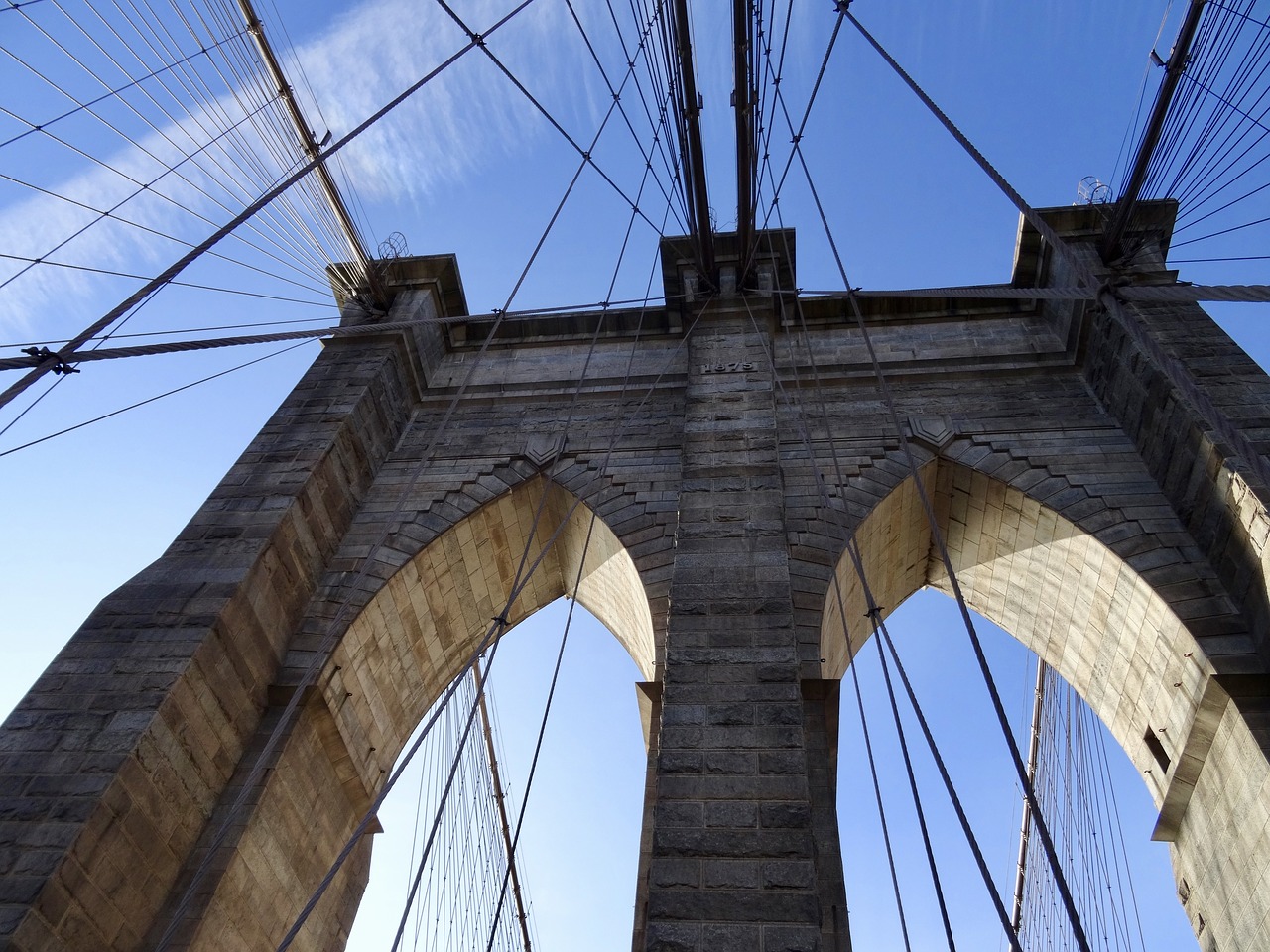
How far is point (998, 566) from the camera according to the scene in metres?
8.65

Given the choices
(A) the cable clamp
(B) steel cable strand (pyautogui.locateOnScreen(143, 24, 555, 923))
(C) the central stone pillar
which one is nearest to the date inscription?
(C) the central stone pillar

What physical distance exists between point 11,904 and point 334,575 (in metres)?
3.46

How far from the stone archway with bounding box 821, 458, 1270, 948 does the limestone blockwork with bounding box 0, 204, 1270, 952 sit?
0.03m

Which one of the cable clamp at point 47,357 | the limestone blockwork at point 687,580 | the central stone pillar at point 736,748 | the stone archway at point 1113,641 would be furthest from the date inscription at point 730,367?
A: the cable clamp at point 47,357

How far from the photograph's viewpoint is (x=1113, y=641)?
756 cm

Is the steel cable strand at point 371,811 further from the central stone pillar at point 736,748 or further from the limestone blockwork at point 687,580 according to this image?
the central stone pillar at point 736,748

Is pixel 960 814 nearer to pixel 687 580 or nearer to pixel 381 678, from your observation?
pixel 687 580

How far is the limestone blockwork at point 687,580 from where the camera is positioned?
5285mm

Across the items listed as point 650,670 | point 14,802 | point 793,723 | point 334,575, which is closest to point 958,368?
point 650,670

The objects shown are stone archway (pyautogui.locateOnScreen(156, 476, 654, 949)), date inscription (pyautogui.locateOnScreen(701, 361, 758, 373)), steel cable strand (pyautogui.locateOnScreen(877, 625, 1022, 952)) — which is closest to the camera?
steel cable strand (pyautogui.locateOnScreen(877, 625, 1022, 952))

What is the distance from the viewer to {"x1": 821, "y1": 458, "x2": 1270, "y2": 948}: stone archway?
6152mm

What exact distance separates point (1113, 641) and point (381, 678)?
5.78 metres

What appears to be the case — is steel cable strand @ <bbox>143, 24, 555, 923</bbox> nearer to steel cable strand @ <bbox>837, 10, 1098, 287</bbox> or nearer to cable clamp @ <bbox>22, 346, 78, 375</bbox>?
cable clamp @ <bbox>22, 346, 78, 375</bbox>

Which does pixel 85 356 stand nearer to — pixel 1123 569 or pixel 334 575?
pixel 334 575
